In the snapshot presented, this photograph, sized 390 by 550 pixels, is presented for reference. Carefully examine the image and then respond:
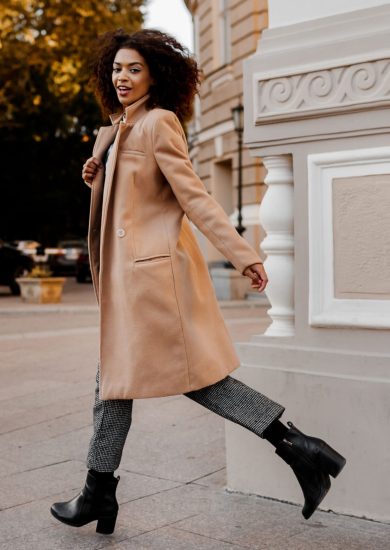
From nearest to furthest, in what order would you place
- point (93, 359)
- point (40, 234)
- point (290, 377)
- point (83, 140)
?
point (290, 377) → point (93, 359) → point (83, 140) → point (40, 234)

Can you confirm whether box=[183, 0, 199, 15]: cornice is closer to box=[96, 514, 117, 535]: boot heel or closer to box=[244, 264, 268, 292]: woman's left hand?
box=[244, 264, 268, 292]: woman's left hand

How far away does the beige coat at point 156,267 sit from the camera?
10.3 ft

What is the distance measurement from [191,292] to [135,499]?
3.58ft

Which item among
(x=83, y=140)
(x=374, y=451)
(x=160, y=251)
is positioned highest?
(x=83, y=140)

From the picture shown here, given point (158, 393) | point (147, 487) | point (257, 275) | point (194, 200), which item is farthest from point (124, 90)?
point (147, 487)

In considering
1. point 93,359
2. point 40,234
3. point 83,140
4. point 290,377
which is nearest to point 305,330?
point 290,377

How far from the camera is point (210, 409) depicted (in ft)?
10.7

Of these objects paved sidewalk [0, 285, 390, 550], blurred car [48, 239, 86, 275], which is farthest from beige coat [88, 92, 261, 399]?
blurred car [48, 239, 86, 275]

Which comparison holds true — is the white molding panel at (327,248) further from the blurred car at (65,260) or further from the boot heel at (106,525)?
the blurred car at (65,260)

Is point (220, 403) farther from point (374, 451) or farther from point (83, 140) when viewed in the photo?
point (83, 140)

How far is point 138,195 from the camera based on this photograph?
3236 mm

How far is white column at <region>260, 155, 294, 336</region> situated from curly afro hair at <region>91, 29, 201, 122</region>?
54cm

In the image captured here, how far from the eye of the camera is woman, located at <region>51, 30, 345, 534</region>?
316cm

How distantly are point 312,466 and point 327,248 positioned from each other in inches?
38.6
